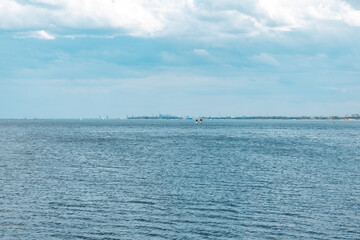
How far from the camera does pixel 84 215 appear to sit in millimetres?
29812

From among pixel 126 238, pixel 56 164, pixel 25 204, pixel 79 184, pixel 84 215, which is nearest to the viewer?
pixel 126 238

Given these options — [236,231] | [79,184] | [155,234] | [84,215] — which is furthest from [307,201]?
[79,184]

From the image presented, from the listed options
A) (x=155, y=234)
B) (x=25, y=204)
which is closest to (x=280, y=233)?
(x=155, y=234)

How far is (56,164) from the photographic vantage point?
5994 centimetres

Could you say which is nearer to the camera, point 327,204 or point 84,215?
point 84,215

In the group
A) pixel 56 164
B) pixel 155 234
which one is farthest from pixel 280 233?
pixel 56 164

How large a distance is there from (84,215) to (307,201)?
18.8 meters

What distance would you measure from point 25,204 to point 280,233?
2060 centimetres

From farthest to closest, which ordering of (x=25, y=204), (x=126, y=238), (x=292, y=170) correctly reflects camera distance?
1. (x=292, y=170)
2. (x=25, y=204)
3. (x=126, y=238)

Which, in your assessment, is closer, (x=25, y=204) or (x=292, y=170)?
(x=25, y=204)

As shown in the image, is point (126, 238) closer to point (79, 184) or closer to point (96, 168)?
point (79, 184)

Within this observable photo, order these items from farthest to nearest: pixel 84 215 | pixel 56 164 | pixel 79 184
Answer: pixel 56 164, pixel 79 184, pixel 84 215

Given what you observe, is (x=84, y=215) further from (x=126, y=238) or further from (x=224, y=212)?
(x=224, y=212)

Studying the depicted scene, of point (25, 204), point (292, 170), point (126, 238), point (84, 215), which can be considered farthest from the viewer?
point (292, 170)
